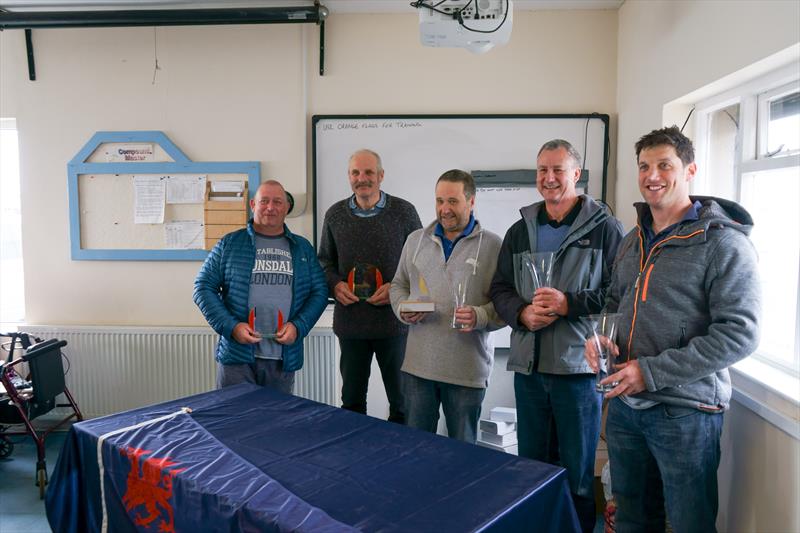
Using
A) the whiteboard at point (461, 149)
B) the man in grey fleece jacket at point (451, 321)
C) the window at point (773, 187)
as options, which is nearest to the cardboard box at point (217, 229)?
the whiteboard at point (461, 149)

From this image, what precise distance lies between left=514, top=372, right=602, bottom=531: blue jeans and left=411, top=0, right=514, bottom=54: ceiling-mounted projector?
1.27m

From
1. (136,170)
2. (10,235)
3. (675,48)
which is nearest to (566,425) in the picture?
(675,48)

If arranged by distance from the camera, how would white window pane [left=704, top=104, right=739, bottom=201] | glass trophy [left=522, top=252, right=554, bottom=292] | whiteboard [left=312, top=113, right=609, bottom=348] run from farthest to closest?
whiteboard [left=312, top=113, right=609, bottom=348] < white window pane [left=704, top=104, right=739, bottom=201] < glass trophy [left=522, top=252, right=554, bottom=292]

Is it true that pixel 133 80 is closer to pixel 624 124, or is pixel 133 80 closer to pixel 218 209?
pixel 218 209

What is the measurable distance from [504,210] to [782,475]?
6.74 feet

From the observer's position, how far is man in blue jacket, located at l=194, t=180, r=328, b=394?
7.90 feet

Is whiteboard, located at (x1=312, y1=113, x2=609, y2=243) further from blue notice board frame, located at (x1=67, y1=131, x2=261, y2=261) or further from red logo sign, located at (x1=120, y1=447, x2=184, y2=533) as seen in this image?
red logo sign, located at (x1=120, y1=447, x2=184, y2=533)

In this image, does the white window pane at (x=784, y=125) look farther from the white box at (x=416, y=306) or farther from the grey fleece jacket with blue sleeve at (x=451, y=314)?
the white box at (x=416, y=306)

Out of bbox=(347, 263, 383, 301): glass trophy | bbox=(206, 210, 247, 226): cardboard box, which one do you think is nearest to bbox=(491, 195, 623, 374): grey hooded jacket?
bbox=(347, 263, 383, 301): glass trophy

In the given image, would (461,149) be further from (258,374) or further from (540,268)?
(258,374)

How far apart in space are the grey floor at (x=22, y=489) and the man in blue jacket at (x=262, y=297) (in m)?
1.14

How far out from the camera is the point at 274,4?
11.1 ft

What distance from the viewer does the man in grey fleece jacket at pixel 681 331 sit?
1.46 meters

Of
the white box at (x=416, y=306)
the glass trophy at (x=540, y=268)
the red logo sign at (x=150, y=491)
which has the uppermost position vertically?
the glass trophy at (x=540, y=268)
